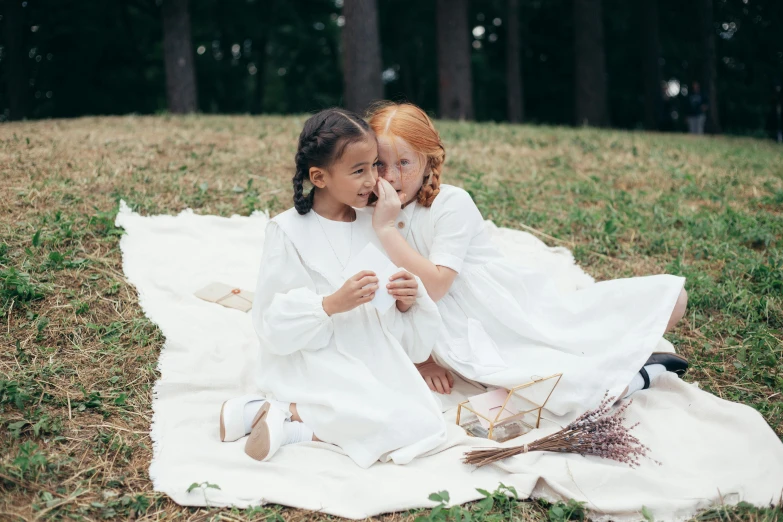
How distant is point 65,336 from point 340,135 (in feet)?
6.56

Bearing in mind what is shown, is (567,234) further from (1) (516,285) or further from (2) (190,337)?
(2) (190,337)

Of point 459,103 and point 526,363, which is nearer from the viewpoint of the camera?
point 526,363

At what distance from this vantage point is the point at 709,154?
8367 mm

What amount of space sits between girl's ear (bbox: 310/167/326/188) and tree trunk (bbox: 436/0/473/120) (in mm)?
10401

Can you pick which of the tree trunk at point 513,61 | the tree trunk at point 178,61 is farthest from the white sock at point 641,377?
the tree trunk at point 513,61

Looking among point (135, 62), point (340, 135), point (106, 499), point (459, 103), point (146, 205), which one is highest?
point (135, 62)

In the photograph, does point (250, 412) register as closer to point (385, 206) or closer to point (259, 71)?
point (385, 206)

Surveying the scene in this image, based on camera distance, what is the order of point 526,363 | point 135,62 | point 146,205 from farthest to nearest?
1. point 135,62
2. point 146,205
3. point 526,363

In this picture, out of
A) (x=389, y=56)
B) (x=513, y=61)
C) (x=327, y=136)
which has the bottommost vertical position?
(x=327, y=136)

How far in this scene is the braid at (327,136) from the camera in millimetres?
2977

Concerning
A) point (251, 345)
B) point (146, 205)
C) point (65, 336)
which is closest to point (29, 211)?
point (146, 205)

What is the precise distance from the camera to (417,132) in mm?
3215

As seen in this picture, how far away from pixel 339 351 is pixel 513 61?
1560 centimetres

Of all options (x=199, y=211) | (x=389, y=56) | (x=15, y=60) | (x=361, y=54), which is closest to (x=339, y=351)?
(x=199, y=211)
